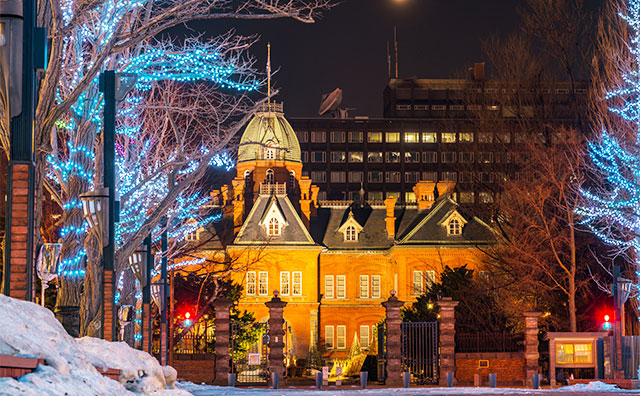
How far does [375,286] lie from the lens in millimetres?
71500

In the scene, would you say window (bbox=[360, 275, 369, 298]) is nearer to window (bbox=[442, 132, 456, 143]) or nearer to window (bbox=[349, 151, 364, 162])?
window (bbox=[349, 151, 364, 162])

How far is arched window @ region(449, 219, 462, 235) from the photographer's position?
68562 mm

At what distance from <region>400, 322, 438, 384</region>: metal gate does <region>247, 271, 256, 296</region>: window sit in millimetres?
31049

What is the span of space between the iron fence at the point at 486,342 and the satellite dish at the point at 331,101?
3143 inches

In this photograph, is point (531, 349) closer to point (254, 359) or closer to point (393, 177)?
point (254, 359)

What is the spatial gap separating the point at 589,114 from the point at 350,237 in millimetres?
34764

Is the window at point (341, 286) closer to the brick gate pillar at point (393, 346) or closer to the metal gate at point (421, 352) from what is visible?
the metal gate at point (421, 352)

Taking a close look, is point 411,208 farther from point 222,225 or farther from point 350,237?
point 222,225

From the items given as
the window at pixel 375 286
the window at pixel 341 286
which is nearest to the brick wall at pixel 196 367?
the window at pixel 341 286

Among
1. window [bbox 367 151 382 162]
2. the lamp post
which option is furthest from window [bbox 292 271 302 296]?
the lamp post

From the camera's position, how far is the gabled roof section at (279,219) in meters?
68.4

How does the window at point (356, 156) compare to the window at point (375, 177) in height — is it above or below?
above

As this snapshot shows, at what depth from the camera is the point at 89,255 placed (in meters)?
20.4

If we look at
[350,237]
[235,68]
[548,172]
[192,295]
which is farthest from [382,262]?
[235,68]
